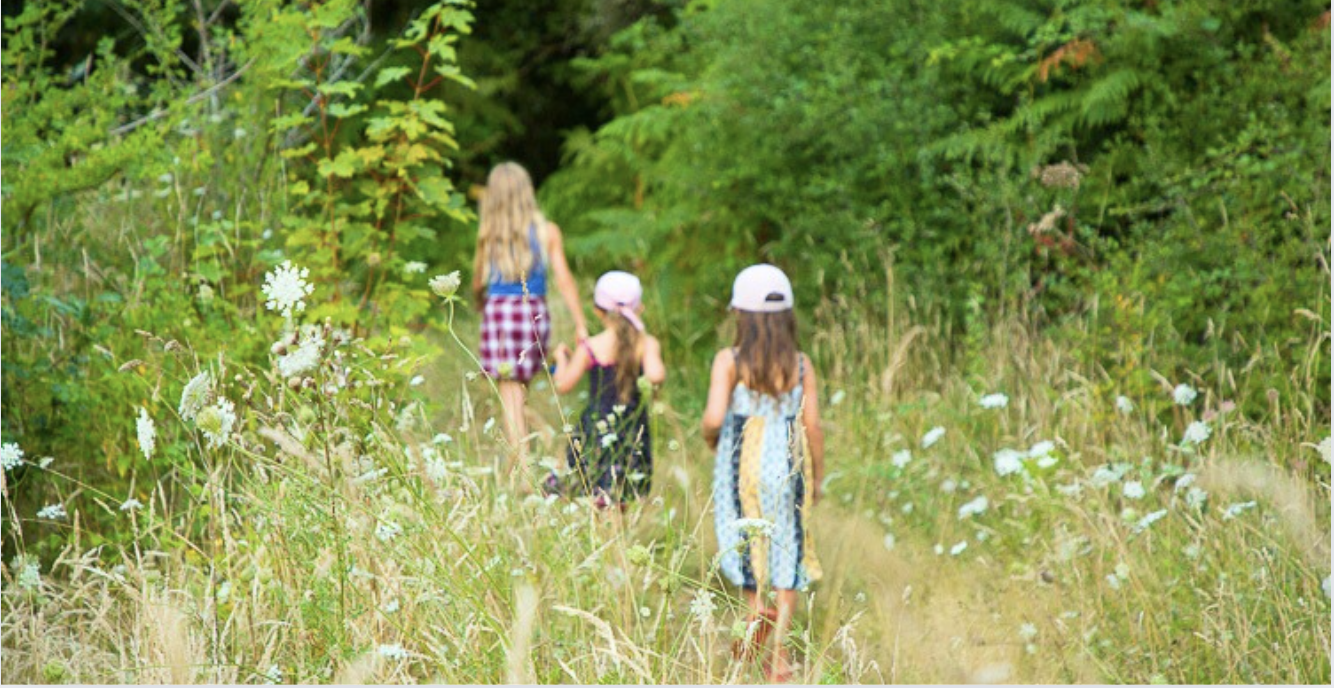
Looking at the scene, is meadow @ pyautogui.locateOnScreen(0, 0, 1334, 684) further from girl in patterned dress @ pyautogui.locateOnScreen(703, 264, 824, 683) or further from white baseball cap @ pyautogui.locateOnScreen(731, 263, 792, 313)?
white baseball cap @ pyautogui.locateOnScreen(731, 263, 792, 313)

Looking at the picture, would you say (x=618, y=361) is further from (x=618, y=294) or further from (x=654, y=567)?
(x=654, y=567)

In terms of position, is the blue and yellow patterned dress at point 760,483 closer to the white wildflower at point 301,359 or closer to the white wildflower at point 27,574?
the white wildflower at point 27,574

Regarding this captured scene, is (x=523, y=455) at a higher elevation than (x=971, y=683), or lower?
higher

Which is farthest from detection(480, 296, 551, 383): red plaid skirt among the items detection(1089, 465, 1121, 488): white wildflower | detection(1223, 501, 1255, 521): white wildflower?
detection(1223, 501, 1255, 521): white wildflower

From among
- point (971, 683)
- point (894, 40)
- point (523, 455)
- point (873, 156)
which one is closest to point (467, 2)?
point (523, 455)

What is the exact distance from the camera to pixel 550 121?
17.8 meters

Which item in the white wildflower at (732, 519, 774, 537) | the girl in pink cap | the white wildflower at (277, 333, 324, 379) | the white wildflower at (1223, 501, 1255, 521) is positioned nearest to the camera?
the white wildflower at (732, 519, 774, 537)

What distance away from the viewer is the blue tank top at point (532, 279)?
285 inches

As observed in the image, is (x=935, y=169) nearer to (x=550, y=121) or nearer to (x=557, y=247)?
(x=557, y=247)

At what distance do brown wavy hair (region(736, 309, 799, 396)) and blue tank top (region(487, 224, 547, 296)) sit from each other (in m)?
2.22

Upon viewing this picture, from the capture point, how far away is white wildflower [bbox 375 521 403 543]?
317 centimetres

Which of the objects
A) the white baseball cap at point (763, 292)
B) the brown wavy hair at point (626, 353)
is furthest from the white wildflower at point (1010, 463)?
the brown wavy hair at point (626, 353)

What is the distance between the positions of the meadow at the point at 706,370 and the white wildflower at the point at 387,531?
0.04 meters

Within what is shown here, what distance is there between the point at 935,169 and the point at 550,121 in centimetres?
986
